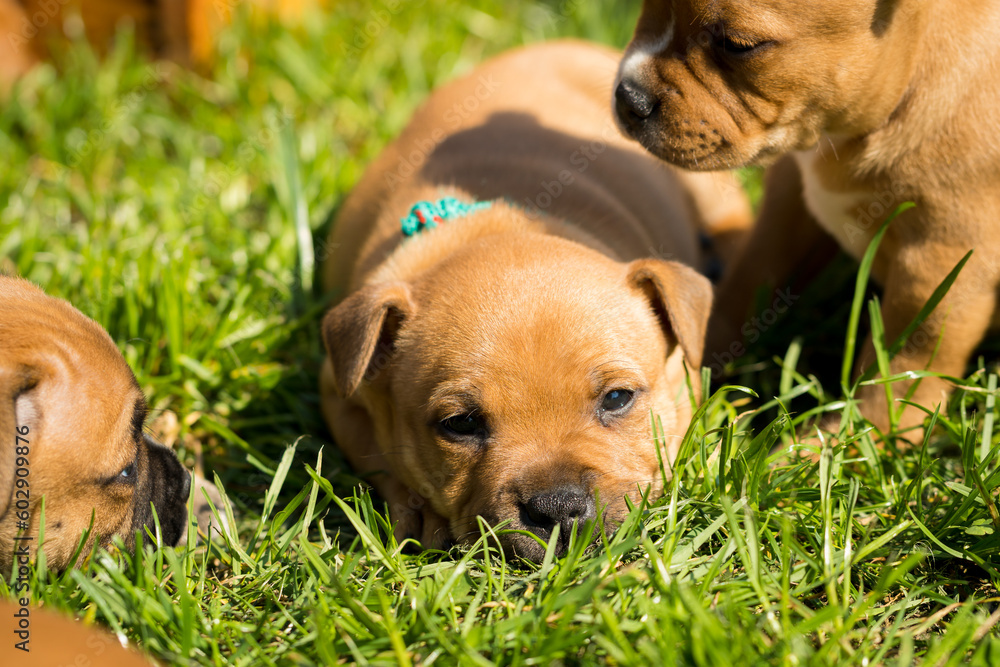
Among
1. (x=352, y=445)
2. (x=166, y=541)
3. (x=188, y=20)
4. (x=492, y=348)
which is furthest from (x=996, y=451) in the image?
(x=188, y=20)

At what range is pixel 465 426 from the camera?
3.69 m

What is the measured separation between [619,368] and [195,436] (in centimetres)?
247

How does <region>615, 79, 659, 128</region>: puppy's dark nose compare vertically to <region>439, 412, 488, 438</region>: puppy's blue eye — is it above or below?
above

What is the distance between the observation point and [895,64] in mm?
3945

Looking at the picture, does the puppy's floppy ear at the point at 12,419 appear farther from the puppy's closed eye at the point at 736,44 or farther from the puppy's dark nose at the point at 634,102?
the puppy's closed eye at the point at 736,44

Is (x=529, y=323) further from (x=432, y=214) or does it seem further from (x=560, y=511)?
(x=432, y=214)

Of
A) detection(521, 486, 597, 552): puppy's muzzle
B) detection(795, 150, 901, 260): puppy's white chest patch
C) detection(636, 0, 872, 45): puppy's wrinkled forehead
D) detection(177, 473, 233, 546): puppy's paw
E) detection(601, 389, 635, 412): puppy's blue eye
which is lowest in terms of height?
detection(177, 473, 233, 546): puppy's paw

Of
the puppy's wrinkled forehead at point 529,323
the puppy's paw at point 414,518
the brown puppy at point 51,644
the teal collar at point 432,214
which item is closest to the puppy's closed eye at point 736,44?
the puppy's wrinkled forehead at point 529,323

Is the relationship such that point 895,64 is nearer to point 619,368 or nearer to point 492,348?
point 619,368

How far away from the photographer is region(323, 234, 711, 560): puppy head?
11.5ft

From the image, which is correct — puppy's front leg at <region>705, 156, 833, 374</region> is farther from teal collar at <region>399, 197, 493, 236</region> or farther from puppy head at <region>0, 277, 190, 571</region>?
puppy head at <region>0, 277, 190, 571</region>

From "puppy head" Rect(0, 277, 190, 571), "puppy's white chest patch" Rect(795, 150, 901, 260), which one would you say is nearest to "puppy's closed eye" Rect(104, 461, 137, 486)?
"puppy head" Rect(0, 277, 190, 571)

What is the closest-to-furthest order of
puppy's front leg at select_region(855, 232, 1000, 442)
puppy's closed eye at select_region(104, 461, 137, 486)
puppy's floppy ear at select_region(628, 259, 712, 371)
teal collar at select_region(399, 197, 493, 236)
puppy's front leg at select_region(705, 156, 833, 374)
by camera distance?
puppy's closed eye at select_region(104, 461, 137, 486)
puppy's floppy ear at select_region(628, 259, 712, 371)
puppy's front leg at select_region(855, 232, 1000, 442)
teal collar at select_region(399, 197, 493, 236)
puppy's front leg at select_region(705, 156, 833, 374)

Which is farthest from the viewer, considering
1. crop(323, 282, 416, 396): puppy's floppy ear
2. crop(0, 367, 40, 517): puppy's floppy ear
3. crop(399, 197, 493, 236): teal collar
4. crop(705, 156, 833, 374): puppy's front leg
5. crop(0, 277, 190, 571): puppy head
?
crop(705, 156, 833, 374): puppy's front leg
